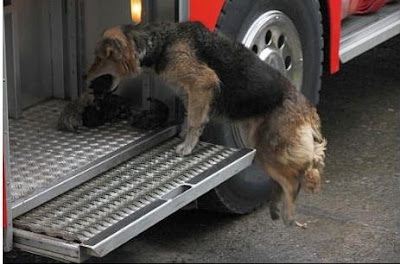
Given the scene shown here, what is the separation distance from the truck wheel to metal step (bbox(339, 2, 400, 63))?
0.41m

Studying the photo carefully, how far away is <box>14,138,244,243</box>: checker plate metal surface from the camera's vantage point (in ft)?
13.6

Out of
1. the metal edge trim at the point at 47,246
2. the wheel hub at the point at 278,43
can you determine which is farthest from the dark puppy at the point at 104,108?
the metal edge trim at the point at 47,246

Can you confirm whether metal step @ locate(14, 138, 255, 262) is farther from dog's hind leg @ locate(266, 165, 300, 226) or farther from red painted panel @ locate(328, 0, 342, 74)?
red painted panel @ locate(328, 0, 342, 74)

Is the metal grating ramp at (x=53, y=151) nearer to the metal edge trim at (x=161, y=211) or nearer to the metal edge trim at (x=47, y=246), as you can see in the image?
the metal edge trim at (x=47, y=246)

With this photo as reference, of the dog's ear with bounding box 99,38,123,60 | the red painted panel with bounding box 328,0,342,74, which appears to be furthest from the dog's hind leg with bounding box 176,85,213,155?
the red painted panel with bounding box 328,0,342,74

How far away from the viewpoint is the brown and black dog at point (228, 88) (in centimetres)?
480

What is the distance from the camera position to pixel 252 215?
18.3 feet

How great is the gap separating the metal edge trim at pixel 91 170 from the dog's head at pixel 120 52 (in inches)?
13.8

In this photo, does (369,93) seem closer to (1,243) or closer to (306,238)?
(306,238)

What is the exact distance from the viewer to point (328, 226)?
5469mm

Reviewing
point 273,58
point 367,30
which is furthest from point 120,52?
point 367,30

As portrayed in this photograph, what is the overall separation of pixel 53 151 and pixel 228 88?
2.95ft

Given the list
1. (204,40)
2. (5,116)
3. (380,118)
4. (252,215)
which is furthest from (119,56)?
(380,118)

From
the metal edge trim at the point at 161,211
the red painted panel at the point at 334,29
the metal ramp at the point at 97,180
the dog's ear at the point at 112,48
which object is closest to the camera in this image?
the metal edge trim at the point at 161,211
